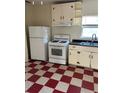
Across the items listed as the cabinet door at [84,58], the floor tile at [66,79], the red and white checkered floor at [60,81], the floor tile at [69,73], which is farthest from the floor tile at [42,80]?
the cabinet door at [84,58]

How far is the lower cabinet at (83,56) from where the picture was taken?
3441mm

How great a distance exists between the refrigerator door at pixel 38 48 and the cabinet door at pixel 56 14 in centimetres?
80

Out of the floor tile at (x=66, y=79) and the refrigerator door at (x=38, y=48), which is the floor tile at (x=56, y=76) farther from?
the refrigerator door at (x=38, y=48)

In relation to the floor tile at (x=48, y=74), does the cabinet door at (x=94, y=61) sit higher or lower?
higher

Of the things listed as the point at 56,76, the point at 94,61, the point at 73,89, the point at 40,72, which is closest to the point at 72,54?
the point at 94,61

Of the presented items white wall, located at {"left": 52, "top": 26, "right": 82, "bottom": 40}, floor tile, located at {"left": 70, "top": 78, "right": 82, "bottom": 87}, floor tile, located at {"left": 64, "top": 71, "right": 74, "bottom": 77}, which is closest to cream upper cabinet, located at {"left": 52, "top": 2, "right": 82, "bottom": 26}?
white wall, located at {"left": 52, "top": 26, "right": 82, "bottom": 40}

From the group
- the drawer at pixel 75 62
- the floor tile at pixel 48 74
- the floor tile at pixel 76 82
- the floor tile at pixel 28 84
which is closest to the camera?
the floor tile at pixel 28 84

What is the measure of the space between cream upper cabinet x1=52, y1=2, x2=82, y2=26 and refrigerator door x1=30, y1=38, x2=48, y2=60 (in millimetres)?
824

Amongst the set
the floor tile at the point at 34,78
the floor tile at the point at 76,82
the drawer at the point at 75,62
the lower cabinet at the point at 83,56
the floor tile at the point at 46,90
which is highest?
the lower cabinet at the point at 83,56

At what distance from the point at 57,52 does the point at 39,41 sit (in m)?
0.81

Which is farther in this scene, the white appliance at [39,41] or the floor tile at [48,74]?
the white appliance at [39,41]

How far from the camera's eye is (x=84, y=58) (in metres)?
3.57
